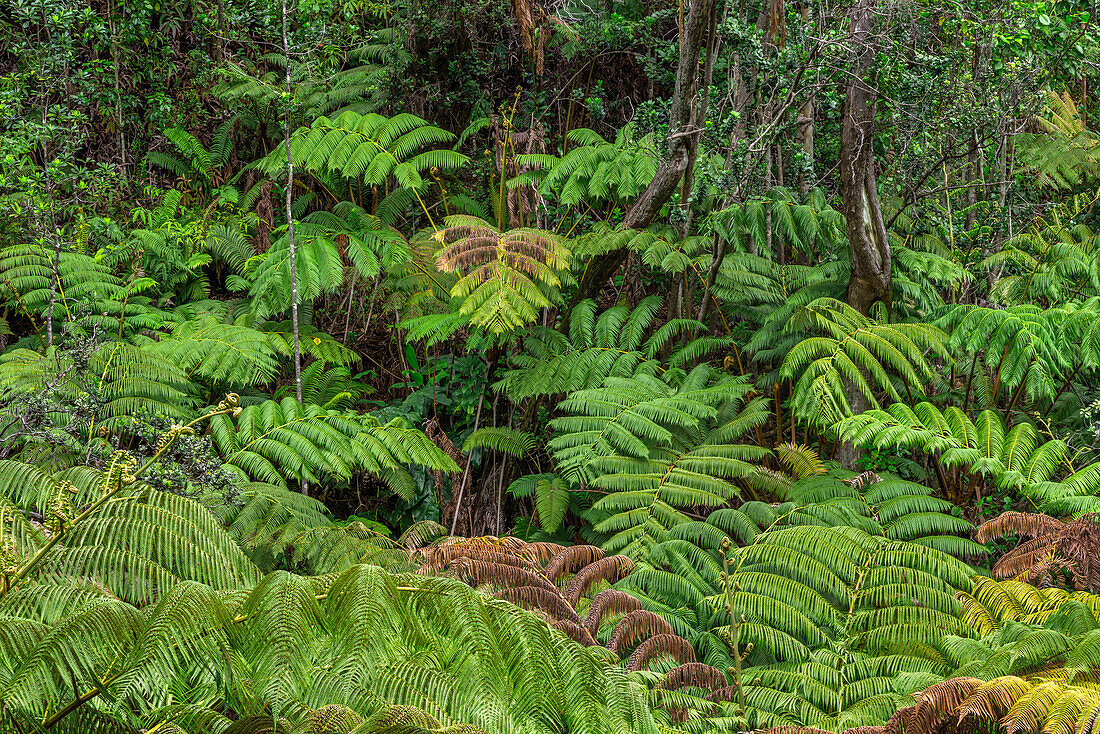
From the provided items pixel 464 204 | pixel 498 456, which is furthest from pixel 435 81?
pixel 498 456

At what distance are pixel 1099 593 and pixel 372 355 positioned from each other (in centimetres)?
528

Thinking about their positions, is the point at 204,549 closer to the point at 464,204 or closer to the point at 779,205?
the point at 779,205

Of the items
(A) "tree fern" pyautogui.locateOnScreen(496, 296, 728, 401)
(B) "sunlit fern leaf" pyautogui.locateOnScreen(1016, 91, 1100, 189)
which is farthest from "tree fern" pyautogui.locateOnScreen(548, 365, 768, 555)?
(B) "sunlit fern leaf" pyautogui.locateOnScreen(1016, 91, 1100, 189)

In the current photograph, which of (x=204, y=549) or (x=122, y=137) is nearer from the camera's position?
(x=204, y=549)

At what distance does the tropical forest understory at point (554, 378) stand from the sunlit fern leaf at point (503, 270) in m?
0.03

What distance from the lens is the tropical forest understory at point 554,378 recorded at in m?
2.12

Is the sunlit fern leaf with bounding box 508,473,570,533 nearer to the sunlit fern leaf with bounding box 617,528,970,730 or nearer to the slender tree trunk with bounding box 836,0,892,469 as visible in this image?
the sunlit fern leaf with bounding box 617,528,970,730

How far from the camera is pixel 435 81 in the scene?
771 centimetres

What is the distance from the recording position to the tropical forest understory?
2121 millimetres

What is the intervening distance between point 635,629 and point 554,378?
2.38 m

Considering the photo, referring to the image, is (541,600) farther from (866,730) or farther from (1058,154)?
(1058,154)

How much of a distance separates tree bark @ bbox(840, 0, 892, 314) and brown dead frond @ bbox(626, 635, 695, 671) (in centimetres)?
305

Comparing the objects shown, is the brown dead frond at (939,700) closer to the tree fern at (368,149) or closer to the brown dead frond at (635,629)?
the brown dead frond at (635,629)

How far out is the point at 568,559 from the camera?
130 inches
